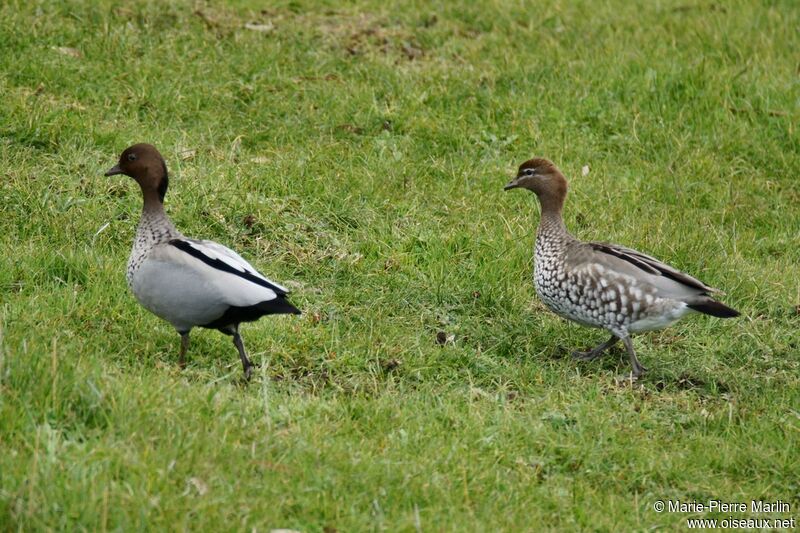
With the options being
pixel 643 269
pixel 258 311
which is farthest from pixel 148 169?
pixel 643 269

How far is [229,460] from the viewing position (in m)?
A: 4.55

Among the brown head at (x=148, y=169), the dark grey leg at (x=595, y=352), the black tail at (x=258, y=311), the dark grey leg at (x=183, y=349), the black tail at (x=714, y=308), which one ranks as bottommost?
the dark grey leg at (x=595, y=352)

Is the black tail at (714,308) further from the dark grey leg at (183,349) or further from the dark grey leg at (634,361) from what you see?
the dark grey leg at (183,349)

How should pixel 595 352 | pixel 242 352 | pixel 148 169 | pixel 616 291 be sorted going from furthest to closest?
pixel 595 352, pixel 616 291, pixel 148 169, pixel 242 352

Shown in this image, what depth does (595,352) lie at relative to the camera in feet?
22.1

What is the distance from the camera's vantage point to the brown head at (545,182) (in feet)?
23.7

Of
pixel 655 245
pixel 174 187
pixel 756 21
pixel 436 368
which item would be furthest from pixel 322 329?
pixel 756 21

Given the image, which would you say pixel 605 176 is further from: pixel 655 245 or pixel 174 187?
pixel 174 187

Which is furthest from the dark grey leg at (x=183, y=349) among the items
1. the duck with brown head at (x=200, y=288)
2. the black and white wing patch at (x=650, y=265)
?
the black and white wing patch at (x=650, y=265)

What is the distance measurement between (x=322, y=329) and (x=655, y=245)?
2.59 m

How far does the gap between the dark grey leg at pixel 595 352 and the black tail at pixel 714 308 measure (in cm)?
59

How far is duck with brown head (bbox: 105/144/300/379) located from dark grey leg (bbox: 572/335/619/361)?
78.9 inches

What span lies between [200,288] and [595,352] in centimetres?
249

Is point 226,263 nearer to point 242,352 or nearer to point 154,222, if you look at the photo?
point 242,352
